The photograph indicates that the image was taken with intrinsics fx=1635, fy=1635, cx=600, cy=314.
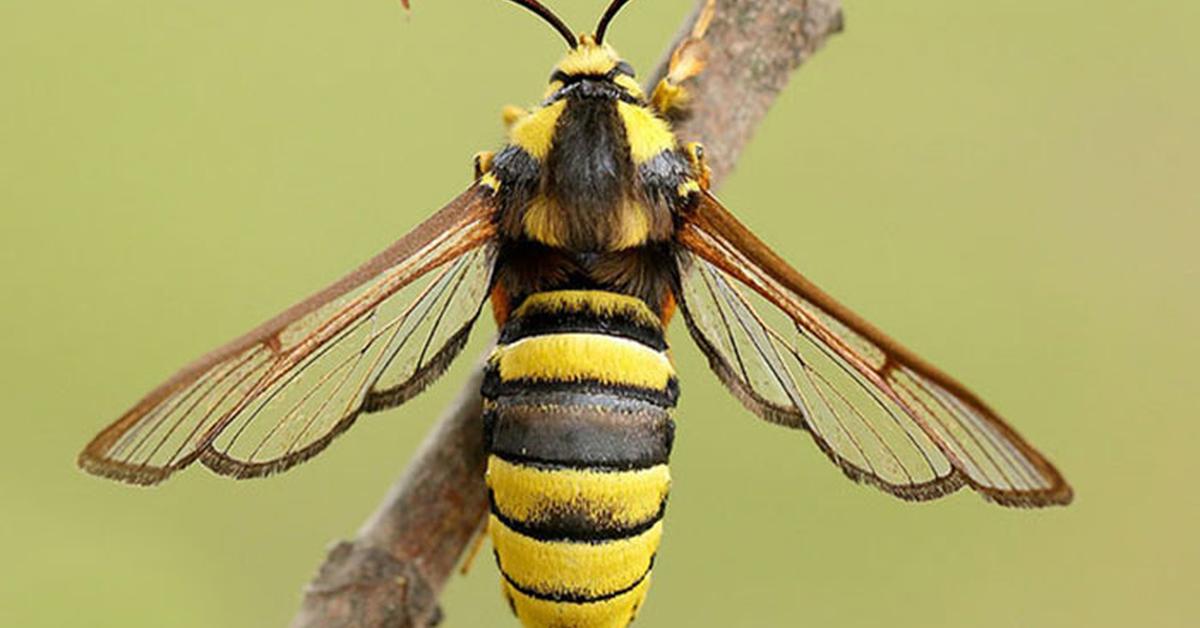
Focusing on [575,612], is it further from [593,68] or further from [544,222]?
[593,68]

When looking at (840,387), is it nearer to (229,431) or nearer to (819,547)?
(229,431)

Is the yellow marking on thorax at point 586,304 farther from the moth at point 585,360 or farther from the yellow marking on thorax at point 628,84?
the yellow marking on thorax at point 628,84

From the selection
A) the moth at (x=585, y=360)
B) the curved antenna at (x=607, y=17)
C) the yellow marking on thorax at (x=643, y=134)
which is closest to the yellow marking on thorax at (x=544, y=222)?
the moth at (x=585, y=360)

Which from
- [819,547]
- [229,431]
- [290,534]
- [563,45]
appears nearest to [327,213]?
Result: [290,534]

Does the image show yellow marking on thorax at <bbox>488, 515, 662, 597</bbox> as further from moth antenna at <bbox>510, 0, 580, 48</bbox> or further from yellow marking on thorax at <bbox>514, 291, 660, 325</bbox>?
moth antenna at <bbox>510, 0, 580, 48</bbox>

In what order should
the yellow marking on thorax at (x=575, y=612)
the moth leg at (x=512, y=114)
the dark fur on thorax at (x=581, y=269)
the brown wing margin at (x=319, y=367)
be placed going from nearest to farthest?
the brown wing margin at (x=319, y=367)
the yellow marking on thorax at (x=575, y=612)
the dark fur on thorax at (x=581, y=269)
the moth leg at (x=512, y=114)

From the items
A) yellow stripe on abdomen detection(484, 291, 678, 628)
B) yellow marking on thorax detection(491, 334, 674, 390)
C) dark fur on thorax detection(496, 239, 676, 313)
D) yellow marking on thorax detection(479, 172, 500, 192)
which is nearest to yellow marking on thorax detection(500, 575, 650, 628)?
yellow stripe on abdomen detection(484, 291, 678, 628)
